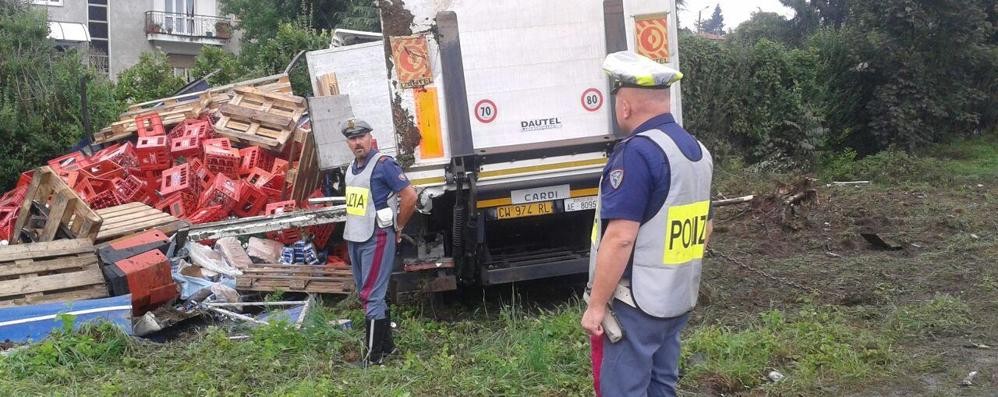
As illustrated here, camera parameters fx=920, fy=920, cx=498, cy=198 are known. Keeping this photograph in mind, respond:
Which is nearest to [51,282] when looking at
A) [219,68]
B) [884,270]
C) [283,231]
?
[283,231]

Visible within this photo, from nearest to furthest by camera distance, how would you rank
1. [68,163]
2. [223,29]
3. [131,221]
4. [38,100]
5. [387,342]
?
1. [387,342]
2. [131,221]
3. [68,163]
4. [38,100]
5. [223,29]

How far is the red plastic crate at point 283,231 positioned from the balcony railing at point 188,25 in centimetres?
2606

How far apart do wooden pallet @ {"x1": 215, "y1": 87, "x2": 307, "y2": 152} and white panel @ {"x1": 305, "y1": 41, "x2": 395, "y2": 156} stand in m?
3.44

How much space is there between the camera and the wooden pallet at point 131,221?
28.4 ft

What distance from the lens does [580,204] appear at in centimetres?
714

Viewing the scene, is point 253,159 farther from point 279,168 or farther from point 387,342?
point 387,342

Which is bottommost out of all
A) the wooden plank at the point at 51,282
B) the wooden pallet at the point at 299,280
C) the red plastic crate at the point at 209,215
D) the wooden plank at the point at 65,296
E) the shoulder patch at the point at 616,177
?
the wooden pallet at the point at 299,280

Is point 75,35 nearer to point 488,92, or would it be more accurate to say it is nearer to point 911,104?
point 911,104

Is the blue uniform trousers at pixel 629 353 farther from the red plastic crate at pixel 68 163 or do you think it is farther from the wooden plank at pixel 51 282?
the red plastic crate at pixel 68 163

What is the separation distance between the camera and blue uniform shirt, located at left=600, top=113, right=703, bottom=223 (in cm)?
329

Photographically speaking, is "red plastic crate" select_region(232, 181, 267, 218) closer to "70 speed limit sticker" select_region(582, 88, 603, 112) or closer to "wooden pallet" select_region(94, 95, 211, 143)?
A: "wooden pallet" select_region(94, 95, 211, 143)

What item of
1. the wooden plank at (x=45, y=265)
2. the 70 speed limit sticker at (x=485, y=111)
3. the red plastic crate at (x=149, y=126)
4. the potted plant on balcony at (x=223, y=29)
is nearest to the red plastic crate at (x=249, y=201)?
the red plastic crate at (x=149, y=126)

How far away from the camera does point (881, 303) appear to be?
726 cm

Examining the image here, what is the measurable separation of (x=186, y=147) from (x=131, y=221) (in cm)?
208
